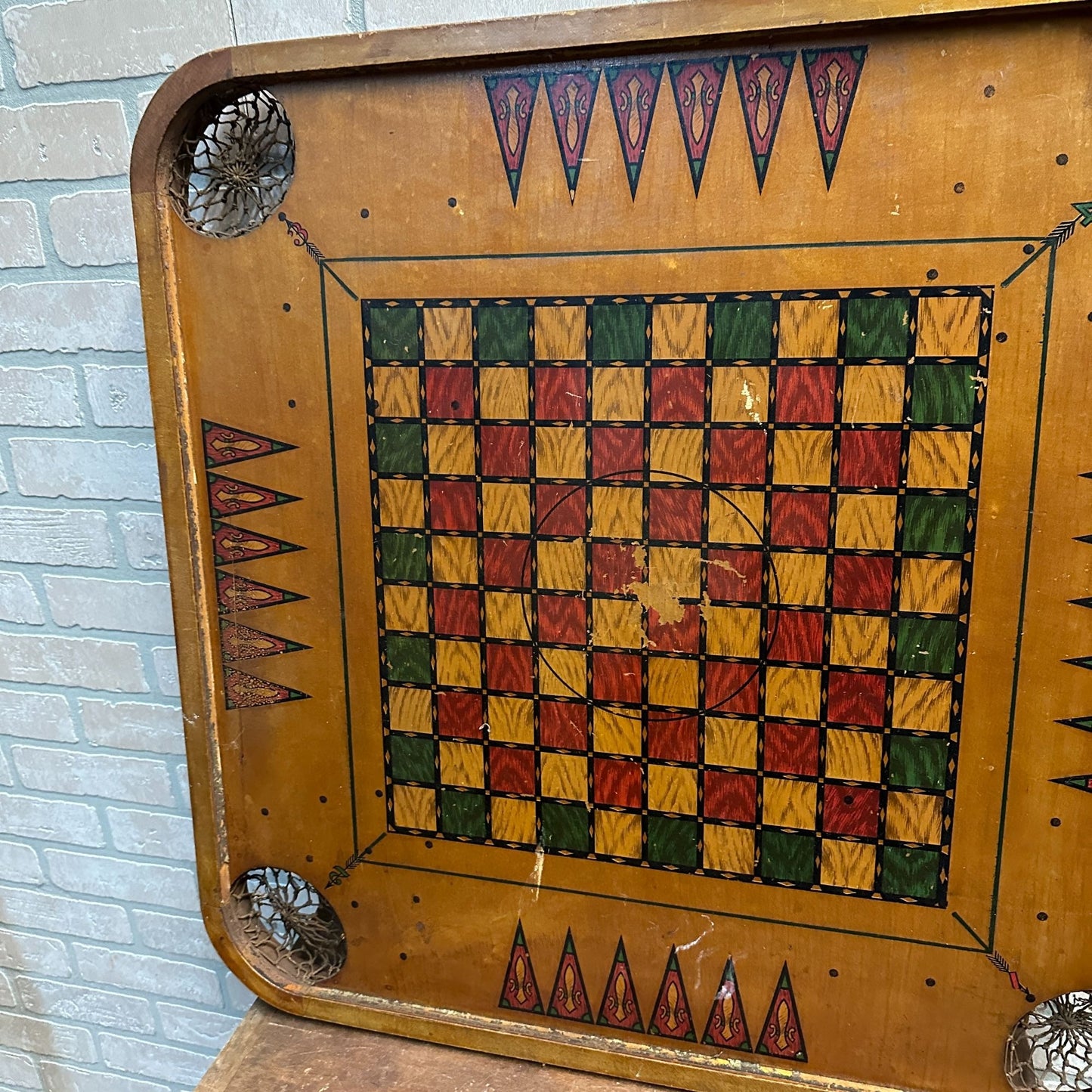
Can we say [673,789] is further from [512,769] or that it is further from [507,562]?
[507,562]

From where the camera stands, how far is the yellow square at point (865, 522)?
71 cm

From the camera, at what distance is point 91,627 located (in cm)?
110

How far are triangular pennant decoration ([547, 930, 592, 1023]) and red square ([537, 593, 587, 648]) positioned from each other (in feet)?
1.02

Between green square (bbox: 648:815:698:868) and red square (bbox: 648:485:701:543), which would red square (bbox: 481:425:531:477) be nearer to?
red square (bbox: 648:485:701:543)

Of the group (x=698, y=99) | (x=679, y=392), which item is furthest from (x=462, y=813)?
(x=698, y=99)

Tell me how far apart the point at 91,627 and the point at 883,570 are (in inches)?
38.2

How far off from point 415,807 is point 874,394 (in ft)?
1.97

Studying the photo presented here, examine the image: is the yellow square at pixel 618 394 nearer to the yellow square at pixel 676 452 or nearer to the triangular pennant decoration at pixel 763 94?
the yellow square at pixel 676 452

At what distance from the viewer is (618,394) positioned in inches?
29.5

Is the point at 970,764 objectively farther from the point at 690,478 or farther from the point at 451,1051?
the point at 451,1051

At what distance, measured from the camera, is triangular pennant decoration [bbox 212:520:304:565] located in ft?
2.79

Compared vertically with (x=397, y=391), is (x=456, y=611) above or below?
below

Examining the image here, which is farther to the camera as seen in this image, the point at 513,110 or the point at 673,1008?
the point at 673,1008

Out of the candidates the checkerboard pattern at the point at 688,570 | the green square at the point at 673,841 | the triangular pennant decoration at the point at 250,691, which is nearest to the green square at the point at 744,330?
the checkerboard pattern at the point at 688,570
